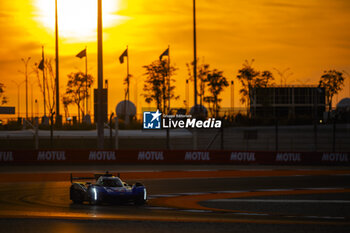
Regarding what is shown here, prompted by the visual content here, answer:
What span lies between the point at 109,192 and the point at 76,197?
1.36 metres

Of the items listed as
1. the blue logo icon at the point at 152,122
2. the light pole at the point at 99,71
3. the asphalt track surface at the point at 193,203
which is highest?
the light pole at the point at 99,71

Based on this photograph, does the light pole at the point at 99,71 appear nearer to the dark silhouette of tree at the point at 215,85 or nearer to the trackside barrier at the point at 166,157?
the trackside barrier at the point at 166,157

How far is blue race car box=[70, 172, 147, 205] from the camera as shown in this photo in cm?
1861

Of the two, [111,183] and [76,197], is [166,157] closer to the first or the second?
[76,197]

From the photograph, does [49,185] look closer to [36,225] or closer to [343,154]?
[36,225]

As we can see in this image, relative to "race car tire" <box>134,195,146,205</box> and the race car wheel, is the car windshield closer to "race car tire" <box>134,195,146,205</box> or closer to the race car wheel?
"race car tire" <box>134,195,146,205</box>

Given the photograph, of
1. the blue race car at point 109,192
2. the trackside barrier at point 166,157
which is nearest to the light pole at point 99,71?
the trackside barrier at point 166,157

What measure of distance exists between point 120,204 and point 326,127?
57.1m

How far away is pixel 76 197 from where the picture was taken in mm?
19422

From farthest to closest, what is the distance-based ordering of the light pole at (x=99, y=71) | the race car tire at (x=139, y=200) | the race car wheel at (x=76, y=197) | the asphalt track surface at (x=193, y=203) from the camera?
the light pole at (x=99, y=71) → the race car wheel at (x=76, y=197) → the race car tire at (x=139, y=200) → the asphalt track surface at (x=193, y=203)

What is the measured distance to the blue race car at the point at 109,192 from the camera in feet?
61.1

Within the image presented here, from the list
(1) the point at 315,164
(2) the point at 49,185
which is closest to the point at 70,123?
(1) the point at 315,164

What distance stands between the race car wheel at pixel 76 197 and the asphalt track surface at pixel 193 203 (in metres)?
0.27

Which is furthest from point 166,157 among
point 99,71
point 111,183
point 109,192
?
point 109,192
